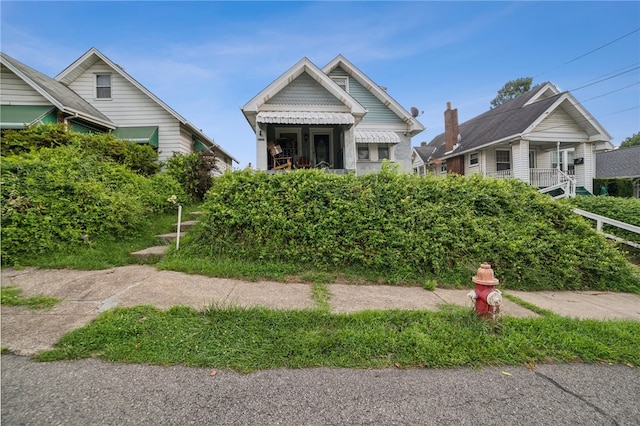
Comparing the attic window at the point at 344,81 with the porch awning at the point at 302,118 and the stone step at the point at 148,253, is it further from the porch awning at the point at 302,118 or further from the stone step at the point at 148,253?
the stone step at the point at 148,253

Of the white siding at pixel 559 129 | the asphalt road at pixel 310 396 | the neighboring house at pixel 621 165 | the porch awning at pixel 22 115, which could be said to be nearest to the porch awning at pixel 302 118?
the porch awning at pixel 22 115

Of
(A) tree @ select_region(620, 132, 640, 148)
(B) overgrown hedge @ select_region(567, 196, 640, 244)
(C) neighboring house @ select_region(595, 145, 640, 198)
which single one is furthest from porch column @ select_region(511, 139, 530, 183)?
(A) tree @ select_region(620, 132, 640, 148)

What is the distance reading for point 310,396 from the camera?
196cm

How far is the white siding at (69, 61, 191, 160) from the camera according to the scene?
12.3 meters

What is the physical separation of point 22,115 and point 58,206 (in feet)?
26.1

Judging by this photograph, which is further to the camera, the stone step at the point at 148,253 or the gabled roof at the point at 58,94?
the gabled roof at the point at 58,94

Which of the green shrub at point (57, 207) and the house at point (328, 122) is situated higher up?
the house at point (328, 122)

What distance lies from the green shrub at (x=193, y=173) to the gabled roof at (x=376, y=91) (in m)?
8.27

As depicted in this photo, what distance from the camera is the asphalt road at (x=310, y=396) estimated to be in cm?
176

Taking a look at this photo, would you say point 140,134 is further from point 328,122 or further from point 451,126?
point 451,126

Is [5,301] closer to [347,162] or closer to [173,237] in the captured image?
[173,237]

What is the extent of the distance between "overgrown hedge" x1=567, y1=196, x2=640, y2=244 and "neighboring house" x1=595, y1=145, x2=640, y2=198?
18480mm

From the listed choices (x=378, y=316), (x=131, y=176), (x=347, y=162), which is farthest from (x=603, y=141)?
(x=131, y=176)

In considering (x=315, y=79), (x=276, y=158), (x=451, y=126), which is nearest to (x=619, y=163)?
(x=451, y=126)
